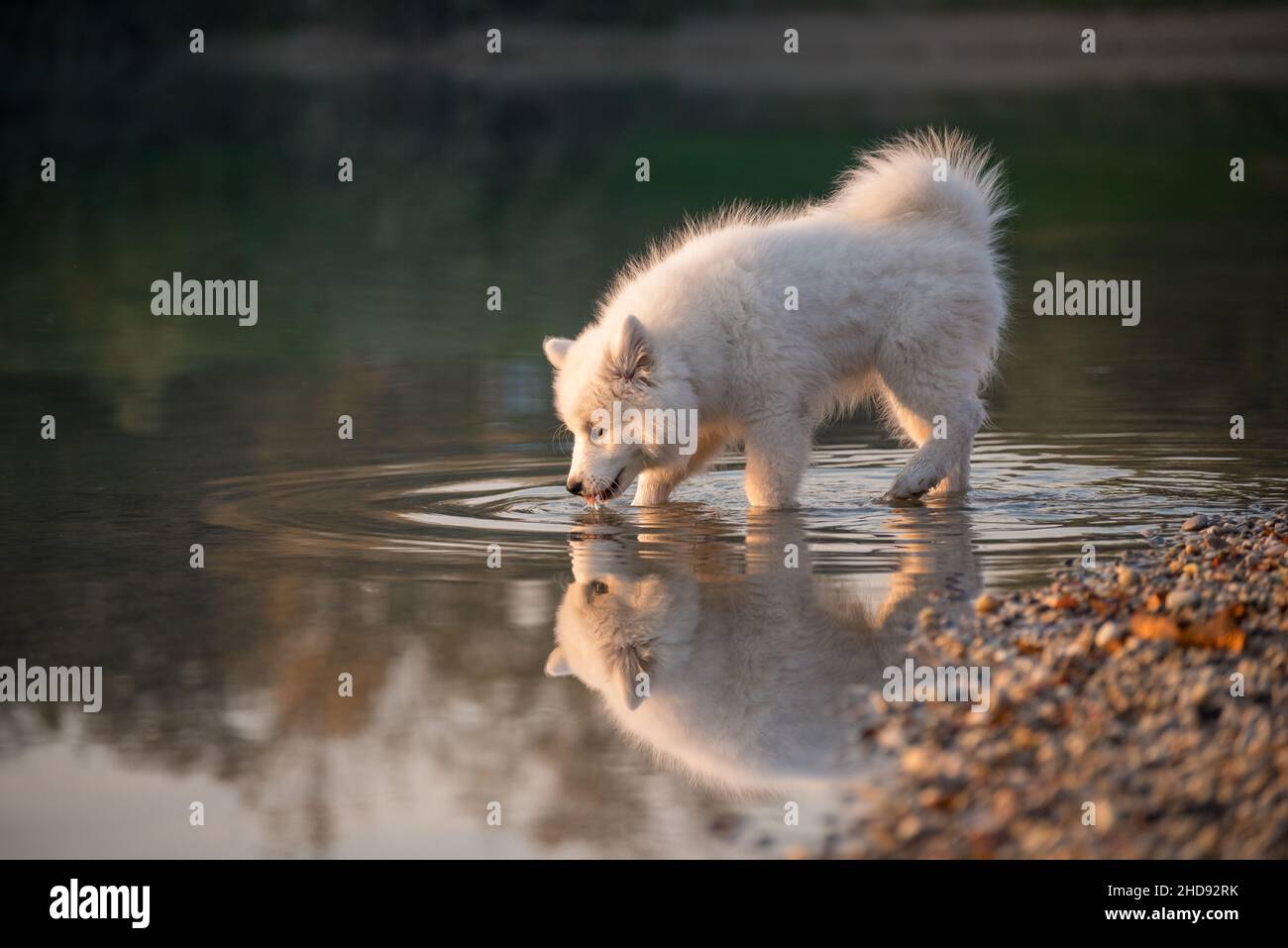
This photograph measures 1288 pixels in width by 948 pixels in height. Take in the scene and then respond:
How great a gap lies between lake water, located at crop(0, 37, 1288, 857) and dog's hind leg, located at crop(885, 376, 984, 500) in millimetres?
172

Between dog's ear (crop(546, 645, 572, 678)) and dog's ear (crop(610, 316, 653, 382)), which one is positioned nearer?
dog's ear (crop(546, 645, 572, 678))

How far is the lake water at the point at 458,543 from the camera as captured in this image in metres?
5.42

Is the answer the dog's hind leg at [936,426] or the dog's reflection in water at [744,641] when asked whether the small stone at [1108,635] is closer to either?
the dog's reflection in water at [744,641]

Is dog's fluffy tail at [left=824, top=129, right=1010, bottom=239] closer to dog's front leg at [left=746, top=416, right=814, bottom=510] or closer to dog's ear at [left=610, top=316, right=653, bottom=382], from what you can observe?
dog's front leg at [left=746, top=416, right=814, bottom=510]

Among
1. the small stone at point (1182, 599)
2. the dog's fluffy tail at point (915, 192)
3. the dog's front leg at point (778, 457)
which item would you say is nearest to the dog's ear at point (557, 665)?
the small stone at point (1182, 599)

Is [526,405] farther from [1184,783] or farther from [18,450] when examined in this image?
[1184,783]

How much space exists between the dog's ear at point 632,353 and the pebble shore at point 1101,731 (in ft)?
7.34

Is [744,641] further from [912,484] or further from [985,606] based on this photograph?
[912,484]

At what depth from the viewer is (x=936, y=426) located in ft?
30.3

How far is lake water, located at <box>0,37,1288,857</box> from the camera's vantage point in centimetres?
542

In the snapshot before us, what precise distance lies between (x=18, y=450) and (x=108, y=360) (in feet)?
12.6

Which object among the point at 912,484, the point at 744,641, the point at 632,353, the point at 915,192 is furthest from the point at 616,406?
the point at 744,641

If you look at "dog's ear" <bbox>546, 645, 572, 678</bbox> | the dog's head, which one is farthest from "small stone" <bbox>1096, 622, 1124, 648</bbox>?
the dog's head

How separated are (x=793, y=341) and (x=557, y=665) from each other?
280 centimetres
